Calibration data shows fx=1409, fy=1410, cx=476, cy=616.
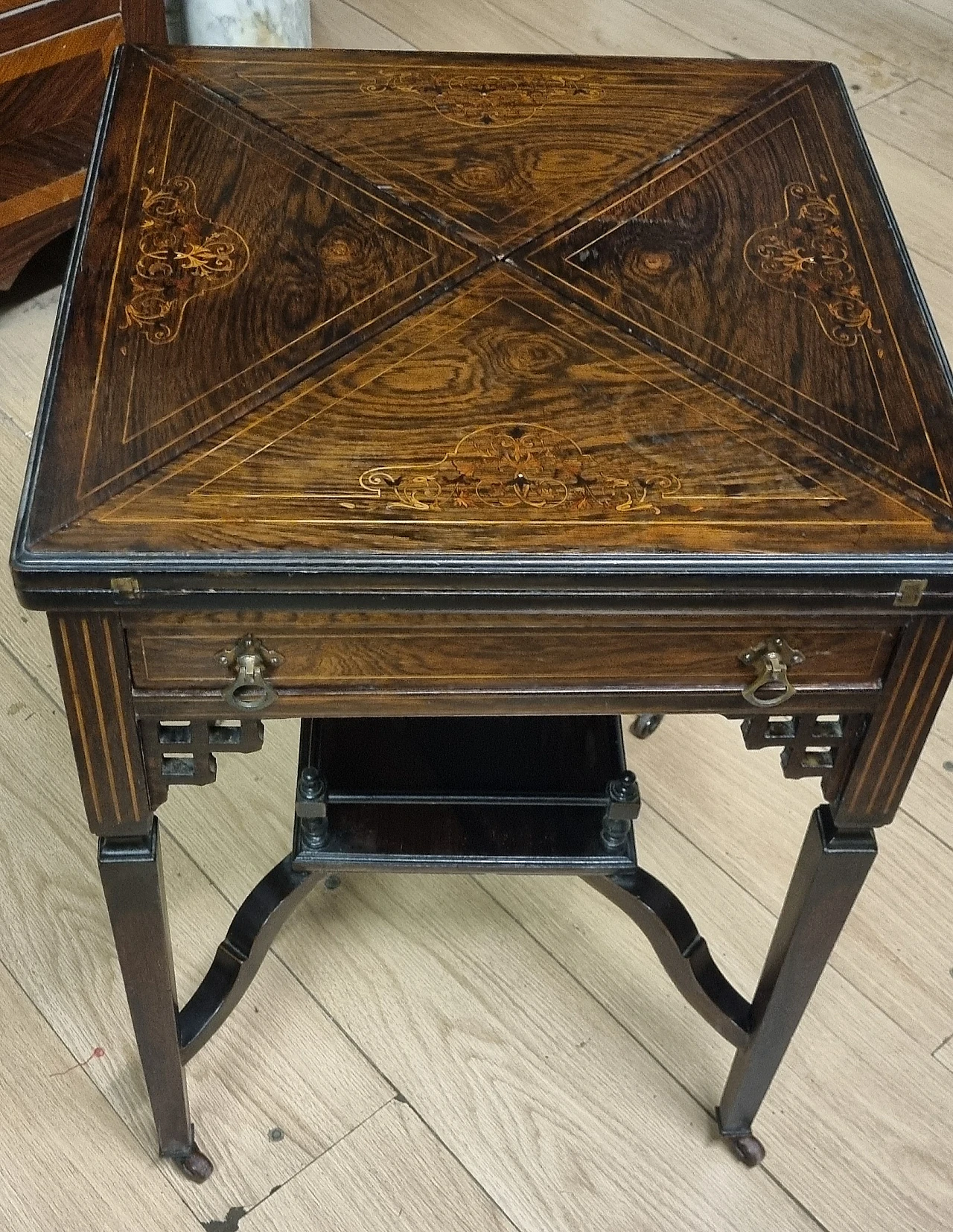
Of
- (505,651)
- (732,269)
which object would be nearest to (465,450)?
(505,651)

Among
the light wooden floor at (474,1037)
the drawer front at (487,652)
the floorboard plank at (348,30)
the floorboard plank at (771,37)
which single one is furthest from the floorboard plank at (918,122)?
the drawer front at (487,652)

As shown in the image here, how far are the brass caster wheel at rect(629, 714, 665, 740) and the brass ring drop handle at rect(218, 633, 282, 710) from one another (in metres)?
0.61

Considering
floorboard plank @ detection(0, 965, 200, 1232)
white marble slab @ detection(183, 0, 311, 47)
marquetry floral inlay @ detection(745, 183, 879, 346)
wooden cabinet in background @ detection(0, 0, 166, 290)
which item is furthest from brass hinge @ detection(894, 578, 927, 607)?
white marble slab @ detection(183, 0, 311, 47)

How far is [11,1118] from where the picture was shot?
3.25 ft

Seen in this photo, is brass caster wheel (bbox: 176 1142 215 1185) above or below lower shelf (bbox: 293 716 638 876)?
below

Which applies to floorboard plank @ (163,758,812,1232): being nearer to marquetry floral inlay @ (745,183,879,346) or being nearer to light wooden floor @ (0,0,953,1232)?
light wooden floor @ (0,0,953,1232)

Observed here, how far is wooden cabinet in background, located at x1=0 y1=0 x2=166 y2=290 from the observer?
1395mm

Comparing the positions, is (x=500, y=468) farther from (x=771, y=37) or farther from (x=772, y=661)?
(x=771, y=37)

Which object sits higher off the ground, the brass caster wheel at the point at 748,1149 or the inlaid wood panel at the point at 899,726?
the inlaid wood panel at the point at 899,726

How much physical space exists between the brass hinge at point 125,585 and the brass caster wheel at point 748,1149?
0.62m

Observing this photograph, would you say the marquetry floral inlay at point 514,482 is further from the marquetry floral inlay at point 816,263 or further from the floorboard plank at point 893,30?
the floorboard plank at point 893,30

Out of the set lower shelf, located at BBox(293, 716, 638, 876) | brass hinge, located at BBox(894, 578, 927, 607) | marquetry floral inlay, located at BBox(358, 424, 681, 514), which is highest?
marquetry floral inlay, located at BBox(358, 424, 681, 514)

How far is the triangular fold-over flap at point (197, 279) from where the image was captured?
26.8 inches

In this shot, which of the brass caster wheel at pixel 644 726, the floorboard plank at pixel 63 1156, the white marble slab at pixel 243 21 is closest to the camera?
the floorboard plank at pixel 63 1156
